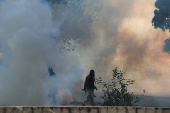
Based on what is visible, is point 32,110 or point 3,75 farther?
point 3,75

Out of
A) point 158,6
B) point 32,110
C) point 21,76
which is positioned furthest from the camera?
point 158,6

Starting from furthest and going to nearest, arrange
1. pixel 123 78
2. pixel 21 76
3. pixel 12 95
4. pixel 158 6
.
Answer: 1. pixel 158 6
2. pixel 21 76
3. pixel 12 95
4. pixel 123 78

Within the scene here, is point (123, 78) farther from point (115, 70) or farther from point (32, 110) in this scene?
point (32, 110)

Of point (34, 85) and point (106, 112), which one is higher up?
point (34, 85)

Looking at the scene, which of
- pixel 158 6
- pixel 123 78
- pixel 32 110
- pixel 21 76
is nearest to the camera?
pixel 32 110

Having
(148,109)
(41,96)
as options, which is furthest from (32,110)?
(41,96)

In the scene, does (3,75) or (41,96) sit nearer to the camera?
(41,96)

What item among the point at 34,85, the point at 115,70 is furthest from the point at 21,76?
the point at 115,70

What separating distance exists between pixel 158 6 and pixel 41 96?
1656 centimetres

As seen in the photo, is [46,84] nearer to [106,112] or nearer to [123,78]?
[123,78]

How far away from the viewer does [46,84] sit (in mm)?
16844

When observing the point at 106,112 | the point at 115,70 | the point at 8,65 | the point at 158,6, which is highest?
the point at 158,6

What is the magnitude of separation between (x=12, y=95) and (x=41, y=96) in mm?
1812

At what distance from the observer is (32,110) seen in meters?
6.81
